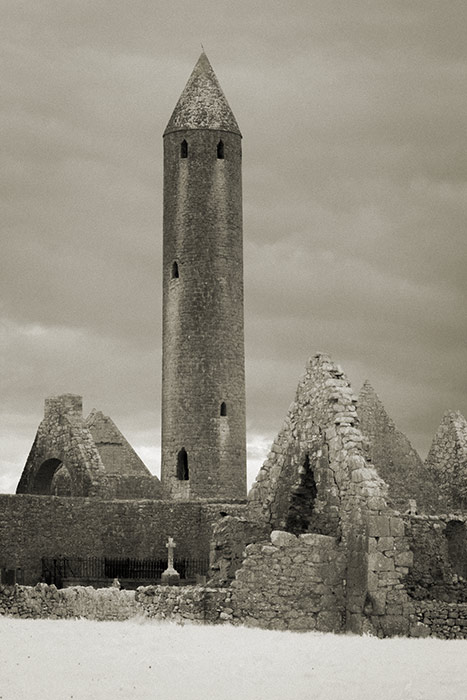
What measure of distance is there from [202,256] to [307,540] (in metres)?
33.7

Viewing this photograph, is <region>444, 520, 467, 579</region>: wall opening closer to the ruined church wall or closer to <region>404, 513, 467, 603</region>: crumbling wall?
<region>404, 513, 467, 603</region>: crumbling wall

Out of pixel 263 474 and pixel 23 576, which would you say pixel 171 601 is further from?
pixel 23 576

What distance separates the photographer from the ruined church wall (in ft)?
105

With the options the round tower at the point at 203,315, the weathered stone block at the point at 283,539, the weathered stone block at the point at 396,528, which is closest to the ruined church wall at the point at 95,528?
the weathered stone block at the point at 283,539

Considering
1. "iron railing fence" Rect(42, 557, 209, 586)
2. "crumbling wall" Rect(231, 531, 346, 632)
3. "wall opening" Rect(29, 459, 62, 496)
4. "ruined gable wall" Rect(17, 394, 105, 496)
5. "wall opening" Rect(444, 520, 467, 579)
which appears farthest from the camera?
"wall opening" Rect(29, 459, 62, 496)

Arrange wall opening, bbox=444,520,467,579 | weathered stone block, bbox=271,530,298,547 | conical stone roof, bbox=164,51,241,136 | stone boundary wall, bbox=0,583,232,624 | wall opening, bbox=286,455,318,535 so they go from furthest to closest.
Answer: conical stone roof, bbox=164,51,241,136, wall opening, bbox=444,520,467,579, wall opening, bbox=286,455,318,535, stone boundary wall, bbox=0,583,232,624, weathered stone block, bbox=271,530,298,547

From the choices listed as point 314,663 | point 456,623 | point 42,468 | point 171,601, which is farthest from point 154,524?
point 314,663

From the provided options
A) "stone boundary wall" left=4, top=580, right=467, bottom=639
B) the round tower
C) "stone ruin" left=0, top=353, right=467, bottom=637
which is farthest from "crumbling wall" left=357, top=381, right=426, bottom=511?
the round tower

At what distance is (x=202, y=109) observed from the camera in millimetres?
57406

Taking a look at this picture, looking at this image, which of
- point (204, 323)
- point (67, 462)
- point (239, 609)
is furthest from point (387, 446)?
point (204, 323)

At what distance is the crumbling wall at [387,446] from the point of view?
119ft

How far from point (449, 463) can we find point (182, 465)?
21.3 m

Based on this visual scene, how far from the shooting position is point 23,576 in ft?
104

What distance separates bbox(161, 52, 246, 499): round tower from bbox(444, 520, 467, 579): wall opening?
84.3ft
